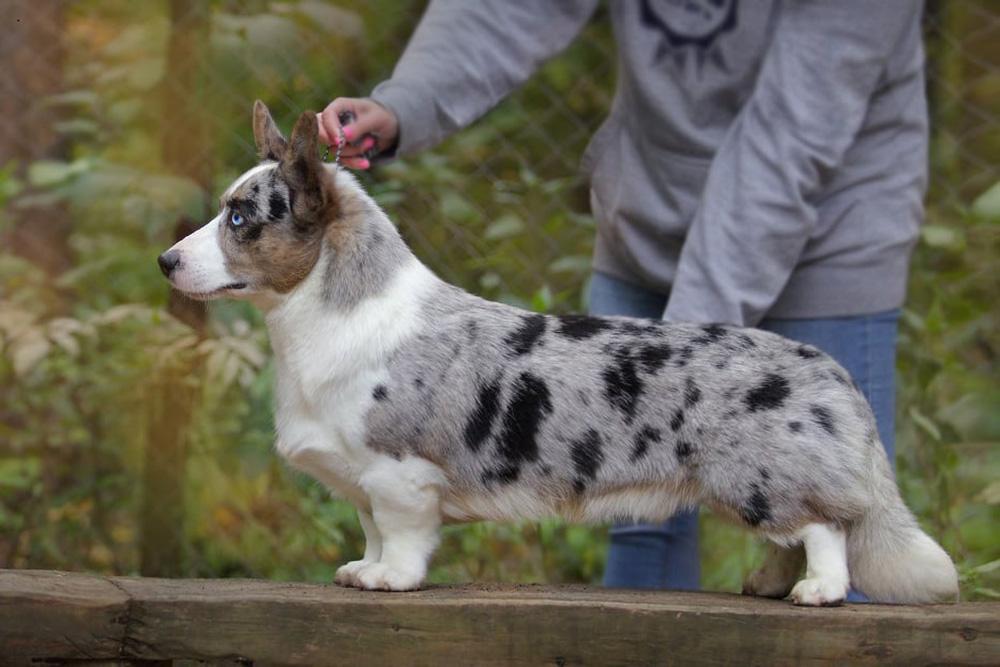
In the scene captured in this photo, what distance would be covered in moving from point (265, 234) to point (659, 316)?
1177mm

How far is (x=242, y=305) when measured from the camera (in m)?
4.62

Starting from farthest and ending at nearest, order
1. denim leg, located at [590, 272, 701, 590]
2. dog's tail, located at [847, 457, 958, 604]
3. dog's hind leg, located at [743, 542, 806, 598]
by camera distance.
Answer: denim leg, located at [590, 272, 701, 590] < dog's hind leg, located at [743, 542, 806, 598] < dog's tail, located at [847, 457, 958, 604]

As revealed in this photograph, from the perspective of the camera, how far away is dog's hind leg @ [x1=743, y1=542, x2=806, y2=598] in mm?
2650

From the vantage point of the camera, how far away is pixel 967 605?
264cm

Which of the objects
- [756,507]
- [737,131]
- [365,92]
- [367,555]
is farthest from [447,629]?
[365,92]

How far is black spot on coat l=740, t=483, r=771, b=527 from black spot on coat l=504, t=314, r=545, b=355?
0.50 meters

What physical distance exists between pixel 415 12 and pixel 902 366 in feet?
7.01

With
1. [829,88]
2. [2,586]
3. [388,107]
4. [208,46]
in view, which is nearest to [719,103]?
[829,88]

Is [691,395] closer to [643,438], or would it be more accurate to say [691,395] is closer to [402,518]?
[643,438]

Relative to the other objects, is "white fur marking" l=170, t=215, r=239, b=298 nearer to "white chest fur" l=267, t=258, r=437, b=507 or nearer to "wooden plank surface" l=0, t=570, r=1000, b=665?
"white chest fur" l=267, t=258, r=437, b=507

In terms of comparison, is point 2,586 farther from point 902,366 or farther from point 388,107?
point 902,366

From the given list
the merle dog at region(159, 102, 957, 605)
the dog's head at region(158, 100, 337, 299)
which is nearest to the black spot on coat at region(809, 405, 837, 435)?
the merle dog at region(159, 102, 957, 605)

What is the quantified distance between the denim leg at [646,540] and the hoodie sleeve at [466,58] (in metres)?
0.57

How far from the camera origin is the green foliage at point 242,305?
441 cm
